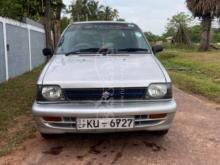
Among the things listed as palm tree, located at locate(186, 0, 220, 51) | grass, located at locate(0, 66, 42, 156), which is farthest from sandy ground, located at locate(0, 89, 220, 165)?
palm tree, located at locate(186, 0, 220, 51)

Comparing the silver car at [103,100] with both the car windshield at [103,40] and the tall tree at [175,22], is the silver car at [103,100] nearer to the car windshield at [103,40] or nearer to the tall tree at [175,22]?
the car windshield at [103,40]

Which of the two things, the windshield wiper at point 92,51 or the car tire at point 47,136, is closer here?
the car tire at point 47,136

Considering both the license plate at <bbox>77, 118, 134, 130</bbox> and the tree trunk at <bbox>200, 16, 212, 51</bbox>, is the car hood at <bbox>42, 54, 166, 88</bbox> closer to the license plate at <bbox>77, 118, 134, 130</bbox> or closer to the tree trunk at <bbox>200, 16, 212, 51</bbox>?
the license plate at <bbox>77, 118, 134, 130</bbox>

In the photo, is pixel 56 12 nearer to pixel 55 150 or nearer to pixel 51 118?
pixel 55 150

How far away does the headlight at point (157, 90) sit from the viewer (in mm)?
4586

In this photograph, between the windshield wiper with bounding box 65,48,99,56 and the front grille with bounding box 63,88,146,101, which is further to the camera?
the windshield wiper with bounding box 65,48,99,56

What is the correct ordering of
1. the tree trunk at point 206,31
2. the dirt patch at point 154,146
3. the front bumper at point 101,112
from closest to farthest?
the front bumper at point 101,112 < the dirt patch at point 154,146 < the tree trunk at point 206,31

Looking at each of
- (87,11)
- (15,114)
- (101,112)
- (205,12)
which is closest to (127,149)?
(101,112)

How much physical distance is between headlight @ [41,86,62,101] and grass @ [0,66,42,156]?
0.92 m

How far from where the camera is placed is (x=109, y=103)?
4480mm

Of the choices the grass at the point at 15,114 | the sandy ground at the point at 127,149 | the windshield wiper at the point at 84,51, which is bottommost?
→ the grass at the point at 15,114

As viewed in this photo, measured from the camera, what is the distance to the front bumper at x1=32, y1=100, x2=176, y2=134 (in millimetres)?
4391

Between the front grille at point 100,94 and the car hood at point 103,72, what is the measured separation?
0.05 m

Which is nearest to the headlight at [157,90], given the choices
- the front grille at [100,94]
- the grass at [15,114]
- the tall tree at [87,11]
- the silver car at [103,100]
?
the silver car at [103,100]
